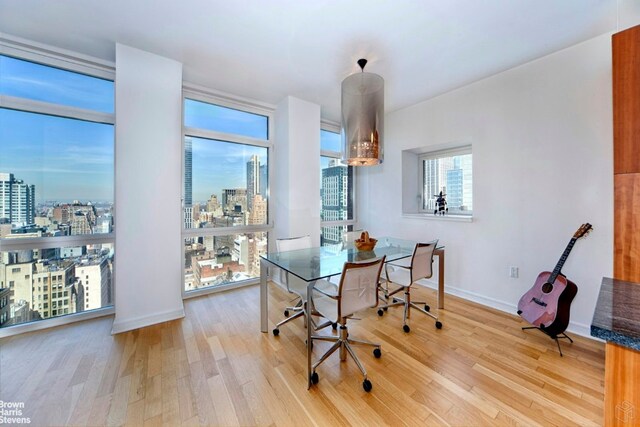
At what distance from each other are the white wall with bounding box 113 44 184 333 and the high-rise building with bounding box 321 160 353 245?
8.31ft

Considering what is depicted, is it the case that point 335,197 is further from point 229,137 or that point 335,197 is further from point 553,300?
point 553,300

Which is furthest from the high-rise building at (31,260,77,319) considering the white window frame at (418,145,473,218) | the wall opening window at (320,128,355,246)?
the white window frame at (418,145,473,218)

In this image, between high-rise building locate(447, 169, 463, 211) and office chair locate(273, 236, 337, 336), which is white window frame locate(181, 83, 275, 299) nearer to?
office chair locate(273, 236, 337, 336)

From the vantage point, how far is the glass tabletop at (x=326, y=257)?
2.02 meters

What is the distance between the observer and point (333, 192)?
15.3ft

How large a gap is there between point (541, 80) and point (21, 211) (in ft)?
17.9

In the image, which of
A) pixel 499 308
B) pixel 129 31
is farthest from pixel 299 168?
pixel 499 308

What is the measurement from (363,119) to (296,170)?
149 cm

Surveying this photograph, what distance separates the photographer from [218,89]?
3.33 meters

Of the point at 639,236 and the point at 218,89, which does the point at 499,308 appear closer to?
the point at 639,236

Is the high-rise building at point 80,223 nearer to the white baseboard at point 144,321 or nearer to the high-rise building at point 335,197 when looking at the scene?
the white baseboard at point 144,321

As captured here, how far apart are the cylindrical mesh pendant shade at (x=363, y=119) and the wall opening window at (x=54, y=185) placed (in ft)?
A: 8.76

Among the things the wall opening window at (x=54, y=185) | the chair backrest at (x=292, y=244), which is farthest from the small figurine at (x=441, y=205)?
the wall opening window at (x=54, y=185)

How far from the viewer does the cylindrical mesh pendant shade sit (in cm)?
246
